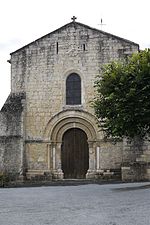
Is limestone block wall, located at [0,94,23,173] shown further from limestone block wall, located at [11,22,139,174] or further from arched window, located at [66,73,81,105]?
arched window, located at [66,73,81,105]

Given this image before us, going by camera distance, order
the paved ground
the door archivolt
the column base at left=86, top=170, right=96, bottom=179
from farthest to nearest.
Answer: the door archivolt → the column base at left=86, top=170, right=96, bottom=179 → the paved ground

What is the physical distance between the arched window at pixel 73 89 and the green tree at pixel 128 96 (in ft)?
19.8

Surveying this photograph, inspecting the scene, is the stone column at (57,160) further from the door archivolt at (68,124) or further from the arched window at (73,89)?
the arched window at (73,89)

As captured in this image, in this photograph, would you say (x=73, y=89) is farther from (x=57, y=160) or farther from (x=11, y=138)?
(x=11, y=138)

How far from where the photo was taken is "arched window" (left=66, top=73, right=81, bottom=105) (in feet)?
72.4

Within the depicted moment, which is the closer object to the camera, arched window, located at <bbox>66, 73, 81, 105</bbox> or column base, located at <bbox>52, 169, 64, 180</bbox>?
column base, located at <bbox>52, 169, 64, 180</bbox>

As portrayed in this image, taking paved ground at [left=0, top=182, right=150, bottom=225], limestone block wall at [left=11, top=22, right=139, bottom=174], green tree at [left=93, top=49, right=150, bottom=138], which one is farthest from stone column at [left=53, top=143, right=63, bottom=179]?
paved ground at [left=0, top=182, right=150, bottom=225]

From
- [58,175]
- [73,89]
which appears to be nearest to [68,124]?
[73,89]

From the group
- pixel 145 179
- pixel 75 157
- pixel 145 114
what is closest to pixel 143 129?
pixel 145 114

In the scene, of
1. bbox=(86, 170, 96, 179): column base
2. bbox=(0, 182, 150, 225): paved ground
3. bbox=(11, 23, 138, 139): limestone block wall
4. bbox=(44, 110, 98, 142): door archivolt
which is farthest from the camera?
bbox=(11, 23, 138, 139): limestone block wall

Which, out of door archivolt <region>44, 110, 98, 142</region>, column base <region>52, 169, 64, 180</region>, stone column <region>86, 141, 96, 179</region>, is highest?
door archivolt <region>44, 110, 98, 142</region>

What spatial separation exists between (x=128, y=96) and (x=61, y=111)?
7.65 metres

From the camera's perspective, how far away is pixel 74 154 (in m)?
22.1

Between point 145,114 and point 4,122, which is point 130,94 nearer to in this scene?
point 145,114
